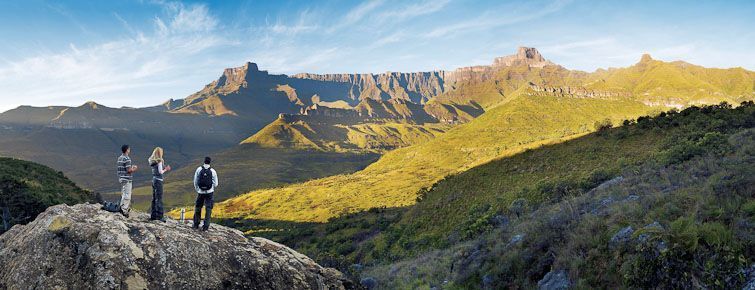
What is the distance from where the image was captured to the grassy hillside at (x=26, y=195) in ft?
140

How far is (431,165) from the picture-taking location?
16088 centimetres

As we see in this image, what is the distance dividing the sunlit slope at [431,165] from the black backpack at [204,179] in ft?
246

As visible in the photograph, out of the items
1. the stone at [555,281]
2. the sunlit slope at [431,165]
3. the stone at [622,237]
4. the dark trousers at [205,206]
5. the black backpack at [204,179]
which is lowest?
the sunlit slope at [431,165]

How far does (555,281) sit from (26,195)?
59.6 meters

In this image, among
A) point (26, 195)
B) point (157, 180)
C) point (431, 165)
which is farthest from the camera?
point (431, 165)

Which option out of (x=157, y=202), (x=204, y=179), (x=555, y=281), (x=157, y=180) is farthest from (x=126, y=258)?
(x=555, y=281)

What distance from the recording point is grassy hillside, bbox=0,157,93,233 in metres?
42.7

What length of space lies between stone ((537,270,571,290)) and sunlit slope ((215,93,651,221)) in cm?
7703

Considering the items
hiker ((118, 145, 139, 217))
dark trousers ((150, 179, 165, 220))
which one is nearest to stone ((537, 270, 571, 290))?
dark trousers ((150, 179, 165, 220))

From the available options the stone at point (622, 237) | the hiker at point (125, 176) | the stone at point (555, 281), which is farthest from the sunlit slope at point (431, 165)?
the stone at point (622, 237)

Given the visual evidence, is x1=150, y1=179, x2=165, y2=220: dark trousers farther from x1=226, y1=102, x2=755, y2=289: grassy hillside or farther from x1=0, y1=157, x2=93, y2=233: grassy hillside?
x1=0, y1=157, x2=93, y2=233: grassy hillside

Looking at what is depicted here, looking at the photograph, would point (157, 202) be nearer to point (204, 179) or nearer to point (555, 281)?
point (204, 179)

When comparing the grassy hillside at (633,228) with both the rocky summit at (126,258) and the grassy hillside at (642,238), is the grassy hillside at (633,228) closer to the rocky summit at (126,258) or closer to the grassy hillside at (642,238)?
the grassy hillside at (642,238)

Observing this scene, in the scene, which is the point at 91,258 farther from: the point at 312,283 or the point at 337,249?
the point at 337,249
